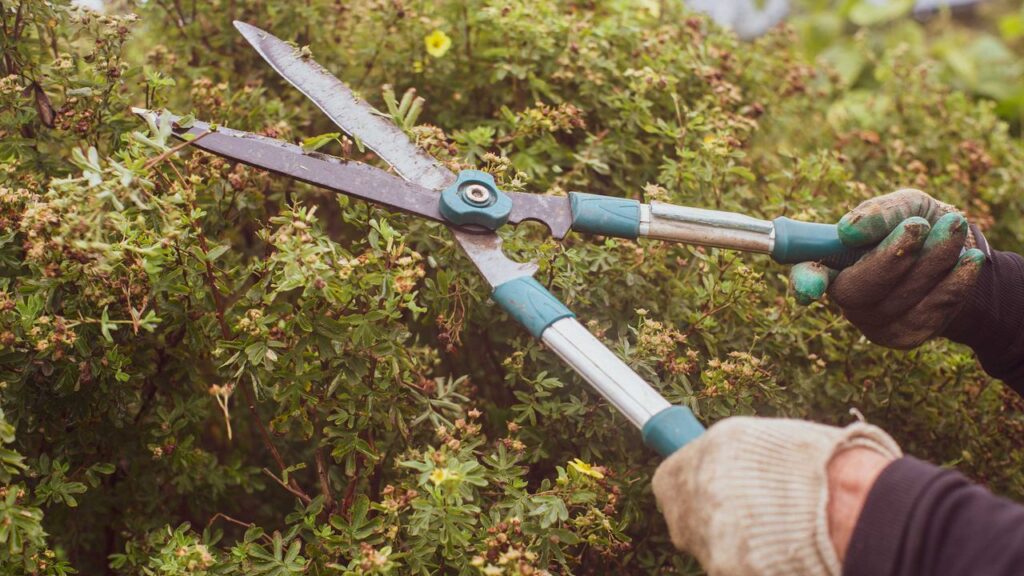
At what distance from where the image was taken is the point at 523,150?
→ 8.63 ft

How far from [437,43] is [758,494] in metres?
1.77

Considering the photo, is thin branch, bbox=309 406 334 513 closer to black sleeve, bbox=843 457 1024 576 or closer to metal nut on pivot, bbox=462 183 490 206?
metal nut on pivot, bbox=462 183 490 206

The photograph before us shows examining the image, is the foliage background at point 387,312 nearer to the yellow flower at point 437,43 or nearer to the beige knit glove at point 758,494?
the yellow flower at point 437,43

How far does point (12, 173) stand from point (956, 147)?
3.06 meters

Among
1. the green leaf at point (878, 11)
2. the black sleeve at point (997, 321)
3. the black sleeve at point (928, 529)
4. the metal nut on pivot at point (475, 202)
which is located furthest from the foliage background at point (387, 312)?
the green leaf at point (878, 11)

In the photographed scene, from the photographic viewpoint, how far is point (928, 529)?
1.46 metres

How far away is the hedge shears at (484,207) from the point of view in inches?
74.5

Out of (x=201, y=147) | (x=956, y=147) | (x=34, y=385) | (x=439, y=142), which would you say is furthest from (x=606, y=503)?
(x=956, y=147)

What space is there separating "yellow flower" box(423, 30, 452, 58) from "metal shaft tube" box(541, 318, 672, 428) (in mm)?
1217

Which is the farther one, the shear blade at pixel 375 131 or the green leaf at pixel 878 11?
the green leaf at pixel 878 11

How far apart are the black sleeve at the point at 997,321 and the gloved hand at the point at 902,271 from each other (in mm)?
83

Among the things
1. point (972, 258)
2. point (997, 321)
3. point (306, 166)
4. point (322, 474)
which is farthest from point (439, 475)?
point (997, 321)

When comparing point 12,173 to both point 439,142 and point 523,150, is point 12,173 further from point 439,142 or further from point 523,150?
point 523,150

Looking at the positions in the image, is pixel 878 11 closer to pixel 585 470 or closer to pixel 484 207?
pixel 484 207
